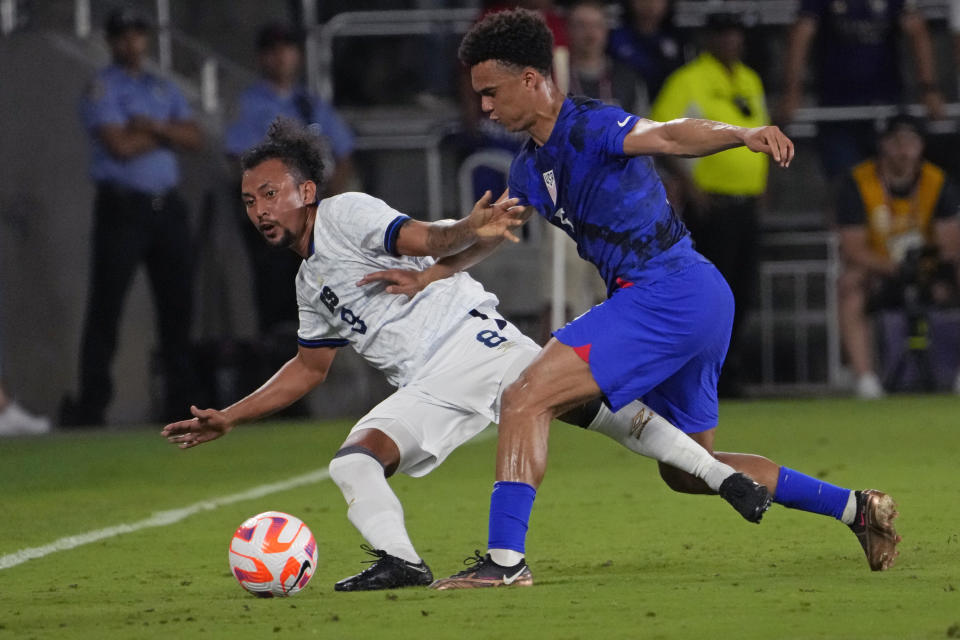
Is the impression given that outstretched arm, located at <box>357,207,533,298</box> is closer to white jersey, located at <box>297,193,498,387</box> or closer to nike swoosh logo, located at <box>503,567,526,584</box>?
white jersey, located at <box>297,193,498,387</box>

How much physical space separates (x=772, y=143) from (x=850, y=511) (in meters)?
1.43

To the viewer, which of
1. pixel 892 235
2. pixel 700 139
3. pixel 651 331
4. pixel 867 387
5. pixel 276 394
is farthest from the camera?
pixel 892 235

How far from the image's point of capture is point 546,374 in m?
5.63

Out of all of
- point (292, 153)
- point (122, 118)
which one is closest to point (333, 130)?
point (122, 118)

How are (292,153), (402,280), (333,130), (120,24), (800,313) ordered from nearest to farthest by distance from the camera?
(402,280) < (292,153) < (120,24) < (333,130) < (800,313)

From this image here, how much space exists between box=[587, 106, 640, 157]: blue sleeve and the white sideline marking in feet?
9.37

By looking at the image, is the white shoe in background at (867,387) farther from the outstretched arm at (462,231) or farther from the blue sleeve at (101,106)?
the outstretched arm at (462,231)

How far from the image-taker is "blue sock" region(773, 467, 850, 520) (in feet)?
19.7

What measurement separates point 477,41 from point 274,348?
25.9 feet

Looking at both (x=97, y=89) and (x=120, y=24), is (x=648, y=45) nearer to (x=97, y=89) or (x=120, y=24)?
(x=120, y=24)

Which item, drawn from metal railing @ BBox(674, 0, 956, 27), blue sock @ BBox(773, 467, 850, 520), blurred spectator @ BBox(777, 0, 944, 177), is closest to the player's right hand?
blue sock @ BBox(773, 467, 850, 520)

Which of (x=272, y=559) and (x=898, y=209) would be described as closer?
(x=272, y=559)

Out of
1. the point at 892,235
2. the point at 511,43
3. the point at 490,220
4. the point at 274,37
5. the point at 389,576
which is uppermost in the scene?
the point at 511,43

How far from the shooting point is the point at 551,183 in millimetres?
5855
